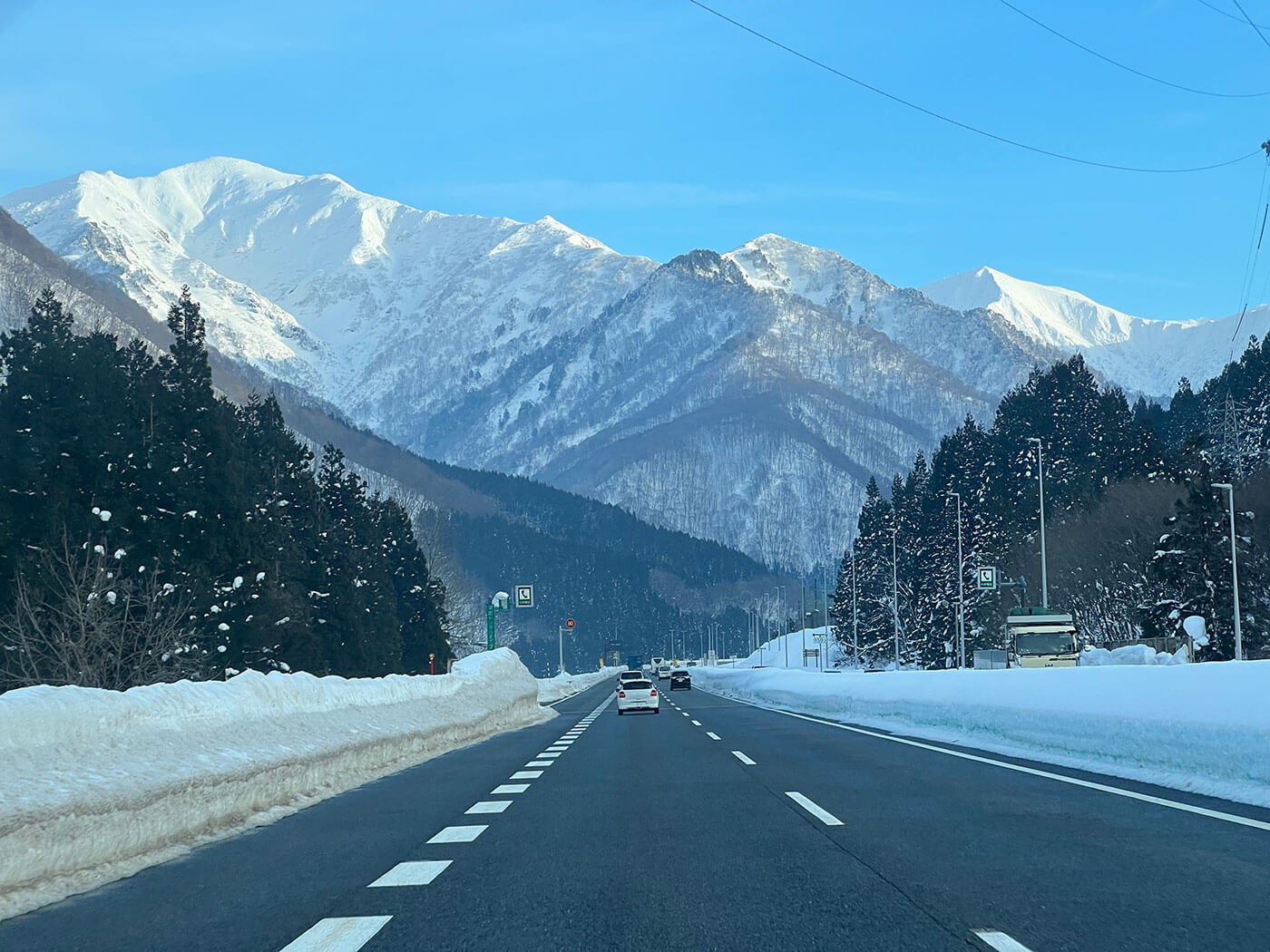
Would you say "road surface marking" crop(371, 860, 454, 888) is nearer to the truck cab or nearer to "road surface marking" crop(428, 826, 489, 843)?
"road surface marking" crop(428, 826, 489, 843)

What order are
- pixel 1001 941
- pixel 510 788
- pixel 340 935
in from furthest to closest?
pixel 510 788 → pixel 340 935 → pixel 1001 941

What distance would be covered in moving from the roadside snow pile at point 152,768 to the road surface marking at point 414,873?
1996 mm

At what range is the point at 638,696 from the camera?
4297 centimetres

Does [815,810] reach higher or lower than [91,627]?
lower

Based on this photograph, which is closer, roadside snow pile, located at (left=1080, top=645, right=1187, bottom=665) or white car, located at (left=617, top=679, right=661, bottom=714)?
white car, located at (left=617, top=679, right=661, bottom=714)

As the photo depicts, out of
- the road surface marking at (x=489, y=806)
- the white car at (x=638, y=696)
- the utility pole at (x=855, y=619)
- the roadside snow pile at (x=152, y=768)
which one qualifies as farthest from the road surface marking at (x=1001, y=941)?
the utility pole at (x=855, y=619)

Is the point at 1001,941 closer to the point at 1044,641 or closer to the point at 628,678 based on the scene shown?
the point at 628,678

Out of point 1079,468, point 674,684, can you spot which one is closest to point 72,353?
point 674,684

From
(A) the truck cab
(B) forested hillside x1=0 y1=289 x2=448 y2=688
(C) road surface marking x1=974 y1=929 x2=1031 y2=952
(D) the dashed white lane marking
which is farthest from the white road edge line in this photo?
(A) the truck cab

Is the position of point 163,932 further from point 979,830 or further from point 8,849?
point 979,830

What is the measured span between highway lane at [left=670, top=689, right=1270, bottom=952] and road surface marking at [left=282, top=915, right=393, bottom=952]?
296 cm

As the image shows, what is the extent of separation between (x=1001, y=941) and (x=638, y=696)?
3739 centimetres

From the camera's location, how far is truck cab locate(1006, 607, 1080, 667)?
4969cm

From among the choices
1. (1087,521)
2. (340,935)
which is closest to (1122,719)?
(340,935)
